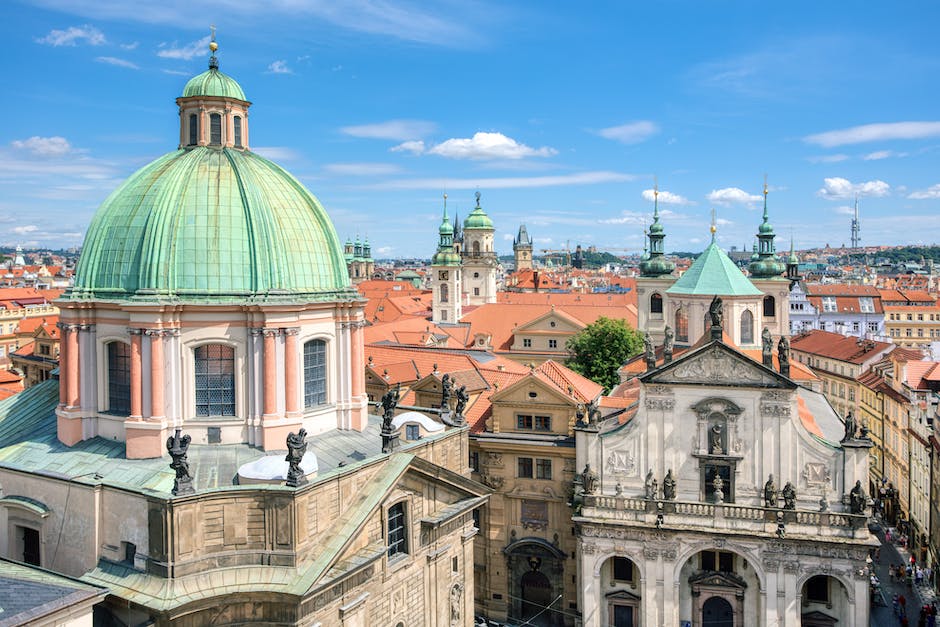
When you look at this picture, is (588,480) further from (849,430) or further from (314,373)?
(314,373)

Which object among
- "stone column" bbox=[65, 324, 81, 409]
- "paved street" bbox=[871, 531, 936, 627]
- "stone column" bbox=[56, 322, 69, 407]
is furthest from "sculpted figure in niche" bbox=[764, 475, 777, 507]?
"stone column" bbox=[56, 322, 69, 407]

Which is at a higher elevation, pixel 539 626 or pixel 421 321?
pixel 421 321

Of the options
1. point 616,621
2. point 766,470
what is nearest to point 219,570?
point 616,621

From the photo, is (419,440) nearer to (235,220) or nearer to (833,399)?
(235,220)

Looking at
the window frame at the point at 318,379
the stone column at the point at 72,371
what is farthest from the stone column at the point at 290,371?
the stone column at the point at 72,371

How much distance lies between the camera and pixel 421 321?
91188mm

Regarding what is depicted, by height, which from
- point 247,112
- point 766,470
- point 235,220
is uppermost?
point 247,112

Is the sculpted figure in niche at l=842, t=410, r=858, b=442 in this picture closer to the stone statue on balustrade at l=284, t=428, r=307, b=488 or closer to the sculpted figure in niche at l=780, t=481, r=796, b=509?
the sculpted figure in niche at l=780, t=481, r=796, b=509

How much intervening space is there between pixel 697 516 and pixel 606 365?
115 ft

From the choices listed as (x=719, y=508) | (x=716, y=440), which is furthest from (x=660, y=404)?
(x=719, y=508)

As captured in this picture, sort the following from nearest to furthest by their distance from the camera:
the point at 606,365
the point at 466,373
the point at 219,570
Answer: the point at 219,570 < the point at 466,373 < the point at 606,365

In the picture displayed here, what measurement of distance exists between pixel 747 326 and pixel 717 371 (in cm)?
2476

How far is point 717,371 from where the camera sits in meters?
39.0

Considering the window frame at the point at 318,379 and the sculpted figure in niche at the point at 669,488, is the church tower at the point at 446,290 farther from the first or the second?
the window frame at the point at 318,379
